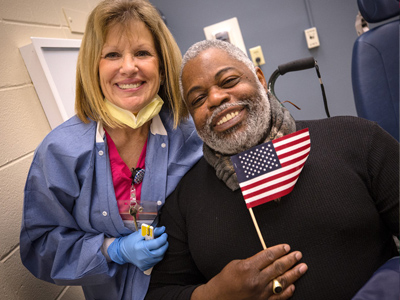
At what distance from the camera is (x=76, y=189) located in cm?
124

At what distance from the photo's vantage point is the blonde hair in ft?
4.13

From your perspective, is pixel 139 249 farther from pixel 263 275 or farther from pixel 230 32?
pixel 230 32

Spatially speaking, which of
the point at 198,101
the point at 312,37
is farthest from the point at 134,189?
the point at 312,37

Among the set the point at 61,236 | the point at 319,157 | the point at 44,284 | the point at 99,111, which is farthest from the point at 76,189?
the point at 319,157

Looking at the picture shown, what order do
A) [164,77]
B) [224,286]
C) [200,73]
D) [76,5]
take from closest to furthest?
1. [224,286]
2. [200,73]
3. [164,77]
4. [76,5]

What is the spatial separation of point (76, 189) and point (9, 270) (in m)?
0.46

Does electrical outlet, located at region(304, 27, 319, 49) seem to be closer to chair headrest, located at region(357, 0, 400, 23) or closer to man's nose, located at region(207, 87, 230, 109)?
chair headrest, located at region(357, 0, 400, 23)

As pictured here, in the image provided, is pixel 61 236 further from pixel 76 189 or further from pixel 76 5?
pixel 76 5

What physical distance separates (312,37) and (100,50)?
1938 millimetres

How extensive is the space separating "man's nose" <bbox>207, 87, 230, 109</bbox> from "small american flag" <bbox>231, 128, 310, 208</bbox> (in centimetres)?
21

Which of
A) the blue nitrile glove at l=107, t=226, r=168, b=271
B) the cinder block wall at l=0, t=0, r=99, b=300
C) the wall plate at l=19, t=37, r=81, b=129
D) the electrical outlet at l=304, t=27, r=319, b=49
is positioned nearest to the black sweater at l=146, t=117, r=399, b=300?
the blue nitrile glove at l=107, t=226, r=168, b=271

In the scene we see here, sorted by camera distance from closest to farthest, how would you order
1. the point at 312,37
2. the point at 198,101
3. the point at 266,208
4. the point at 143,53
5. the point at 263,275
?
the point at 263,275 < the point at 266,208 < the point at 198,101 < the point at 143,53 < the point at 312,37

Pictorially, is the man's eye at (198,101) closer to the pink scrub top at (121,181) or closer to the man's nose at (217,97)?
the man's nose at (217,97)

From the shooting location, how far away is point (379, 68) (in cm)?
141
